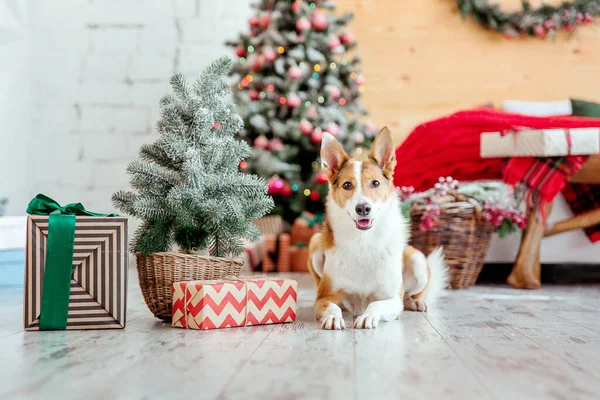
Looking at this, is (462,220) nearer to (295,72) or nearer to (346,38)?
(295,72)

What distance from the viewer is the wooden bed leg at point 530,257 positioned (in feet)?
10.7

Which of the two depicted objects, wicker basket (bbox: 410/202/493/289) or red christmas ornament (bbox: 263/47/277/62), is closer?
wicker basket (bbox: 410/202/493/289)

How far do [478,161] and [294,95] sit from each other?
1399mm

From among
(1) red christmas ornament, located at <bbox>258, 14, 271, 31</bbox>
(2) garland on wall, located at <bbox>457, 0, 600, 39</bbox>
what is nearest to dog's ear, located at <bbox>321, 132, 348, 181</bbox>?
(1) red christmas ornament, located at <bbox>258, 14, 271, 31</bbox>

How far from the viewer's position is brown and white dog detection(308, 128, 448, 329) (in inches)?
80.0

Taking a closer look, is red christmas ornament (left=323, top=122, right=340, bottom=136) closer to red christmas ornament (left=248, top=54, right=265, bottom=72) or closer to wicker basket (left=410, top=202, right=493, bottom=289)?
red christmas ornament (left=248, top=54, right=265, bottom=72)

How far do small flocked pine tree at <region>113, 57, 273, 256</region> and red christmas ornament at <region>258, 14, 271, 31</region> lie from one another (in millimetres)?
2559

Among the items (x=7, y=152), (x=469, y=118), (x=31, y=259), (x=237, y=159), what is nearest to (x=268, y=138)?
(x=469, y=118)

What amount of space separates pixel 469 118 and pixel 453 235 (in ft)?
2.50

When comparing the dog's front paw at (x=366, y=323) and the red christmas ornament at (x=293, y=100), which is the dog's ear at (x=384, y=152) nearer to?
the dog's front paw at (x=366, y=323)

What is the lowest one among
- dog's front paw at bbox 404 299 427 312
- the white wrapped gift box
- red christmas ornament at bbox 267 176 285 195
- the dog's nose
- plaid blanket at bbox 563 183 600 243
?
dog's front paw at bbox 404 299 427 312

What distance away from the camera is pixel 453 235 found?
319 cm

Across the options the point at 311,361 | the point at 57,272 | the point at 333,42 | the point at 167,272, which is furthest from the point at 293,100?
the point at 311,361

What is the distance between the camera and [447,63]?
5.36 m
